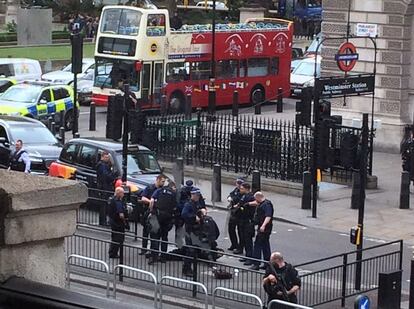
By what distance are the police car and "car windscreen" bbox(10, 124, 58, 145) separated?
6754 mm

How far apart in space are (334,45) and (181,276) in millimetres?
18396

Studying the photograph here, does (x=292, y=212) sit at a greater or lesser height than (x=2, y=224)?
lesser

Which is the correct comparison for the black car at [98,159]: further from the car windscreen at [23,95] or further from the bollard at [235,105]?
the bollard at [235,105]

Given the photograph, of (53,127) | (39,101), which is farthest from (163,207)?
(39,101)

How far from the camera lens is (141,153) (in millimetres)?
21562

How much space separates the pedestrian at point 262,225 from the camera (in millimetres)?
16547

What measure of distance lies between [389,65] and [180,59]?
989 centimetres

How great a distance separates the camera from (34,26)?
51625mm

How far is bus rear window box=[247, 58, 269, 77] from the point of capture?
4103cm

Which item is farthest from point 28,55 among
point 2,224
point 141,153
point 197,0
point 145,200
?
point 2,224

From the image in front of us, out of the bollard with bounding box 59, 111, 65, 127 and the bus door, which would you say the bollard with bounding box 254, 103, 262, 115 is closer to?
the bus door

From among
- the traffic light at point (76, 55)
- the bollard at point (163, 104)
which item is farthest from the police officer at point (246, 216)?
the bollard at point (163, 104)

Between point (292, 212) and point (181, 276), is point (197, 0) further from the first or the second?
point (181, 276)

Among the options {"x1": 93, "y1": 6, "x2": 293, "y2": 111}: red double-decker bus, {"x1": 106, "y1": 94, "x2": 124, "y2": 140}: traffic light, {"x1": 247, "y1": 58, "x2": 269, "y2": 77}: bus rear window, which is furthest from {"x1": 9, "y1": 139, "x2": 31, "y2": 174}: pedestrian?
{"x1": 247, "y1": 58, "x2": 269, "y2": 77}: bus rear window
